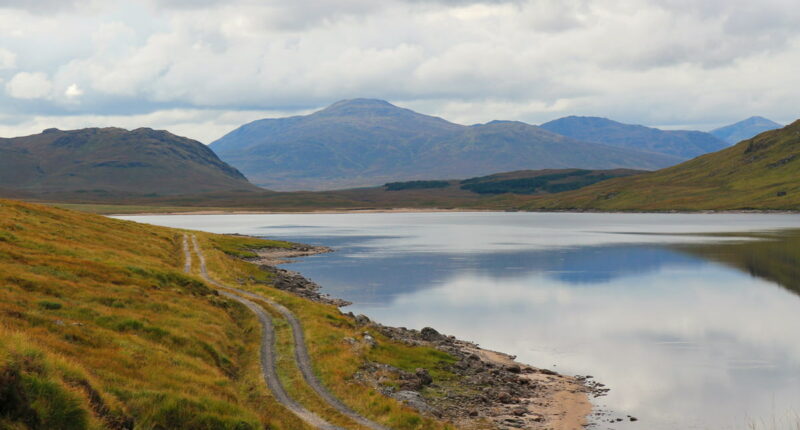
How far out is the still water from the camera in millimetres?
41875

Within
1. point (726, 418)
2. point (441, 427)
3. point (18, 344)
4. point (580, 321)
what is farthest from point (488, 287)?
point (18, 344)

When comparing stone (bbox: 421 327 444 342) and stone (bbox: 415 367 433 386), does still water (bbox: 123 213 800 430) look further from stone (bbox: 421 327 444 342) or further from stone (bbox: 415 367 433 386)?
stone (bbox: 415 367 433 386)

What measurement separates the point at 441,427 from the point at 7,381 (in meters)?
19.6

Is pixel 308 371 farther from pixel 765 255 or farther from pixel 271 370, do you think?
pixel 765 255

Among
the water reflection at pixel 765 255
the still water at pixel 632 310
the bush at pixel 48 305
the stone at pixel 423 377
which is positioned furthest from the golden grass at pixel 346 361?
the water reflection at pixel 765 255

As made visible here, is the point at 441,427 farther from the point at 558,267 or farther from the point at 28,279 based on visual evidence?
the point at 558,267

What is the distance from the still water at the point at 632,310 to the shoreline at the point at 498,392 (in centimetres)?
254

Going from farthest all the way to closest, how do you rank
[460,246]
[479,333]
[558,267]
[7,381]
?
[460,246], [558,267], [479,333], [7,381]

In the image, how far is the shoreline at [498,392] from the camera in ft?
114

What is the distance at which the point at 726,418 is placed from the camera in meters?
37.4

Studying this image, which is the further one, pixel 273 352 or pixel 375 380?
pixel 273 352

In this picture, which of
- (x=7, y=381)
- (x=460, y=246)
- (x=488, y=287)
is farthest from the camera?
(x=460, y=246)

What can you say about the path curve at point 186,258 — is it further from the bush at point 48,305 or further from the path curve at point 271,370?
the bush at point 48,305

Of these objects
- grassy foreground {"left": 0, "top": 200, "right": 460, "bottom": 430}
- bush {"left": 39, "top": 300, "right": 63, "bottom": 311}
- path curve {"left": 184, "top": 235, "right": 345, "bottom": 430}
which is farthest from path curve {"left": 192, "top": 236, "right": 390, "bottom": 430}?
bush {"left": 39, "top": 300, "right": 63, "bottom": 311}
